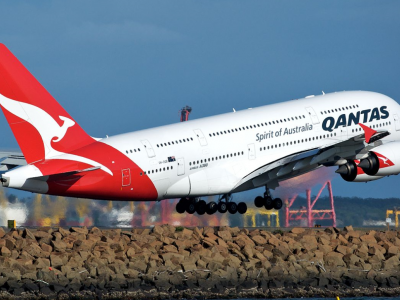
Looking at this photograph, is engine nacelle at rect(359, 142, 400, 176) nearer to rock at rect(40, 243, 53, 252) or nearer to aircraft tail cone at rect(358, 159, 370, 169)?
aircraft tail cone at rect(358, 159, 370, 169)

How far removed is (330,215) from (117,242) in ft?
67.2

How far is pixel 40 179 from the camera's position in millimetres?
56000

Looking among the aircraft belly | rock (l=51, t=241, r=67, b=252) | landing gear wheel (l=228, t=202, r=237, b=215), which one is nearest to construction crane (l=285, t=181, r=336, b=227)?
landing gear wheel (l=228, t=202, r=237, b=215)

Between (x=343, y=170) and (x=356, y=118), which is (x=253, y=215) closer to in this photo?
(x=343, y=170)

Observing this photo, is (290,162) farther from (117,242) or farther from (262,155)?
(117,242)

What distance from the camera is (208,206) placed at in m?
64.8

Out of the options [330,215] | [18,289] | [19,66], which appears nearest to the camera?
A: [18,289]

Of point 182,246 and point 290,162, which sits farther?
point 290,162

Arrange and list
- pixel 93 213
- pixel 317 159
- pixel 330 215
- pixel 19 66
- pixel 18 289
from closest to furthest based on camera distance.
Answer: pixel 18 289 → pixel 19 66 → pixel 317 159 → pixel 93 213 → pixel 330 215

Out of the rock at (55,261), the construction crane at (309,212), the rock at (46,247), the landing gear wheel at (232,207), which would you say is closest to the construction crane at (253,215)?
the construction crane at (309,212)

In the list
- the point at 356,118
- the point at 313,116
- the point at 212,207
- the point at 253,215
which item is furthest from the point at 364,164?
the point at 253,215

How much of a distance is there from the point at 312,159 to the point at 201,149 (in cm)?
627

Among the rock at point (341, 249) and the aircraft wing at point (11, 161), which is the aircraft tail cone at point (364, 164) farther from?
the aircraft wing at point (11, 161)

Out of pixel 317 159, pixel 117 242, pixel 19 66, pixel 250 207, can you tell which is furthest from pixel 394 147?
pixel 19 66
